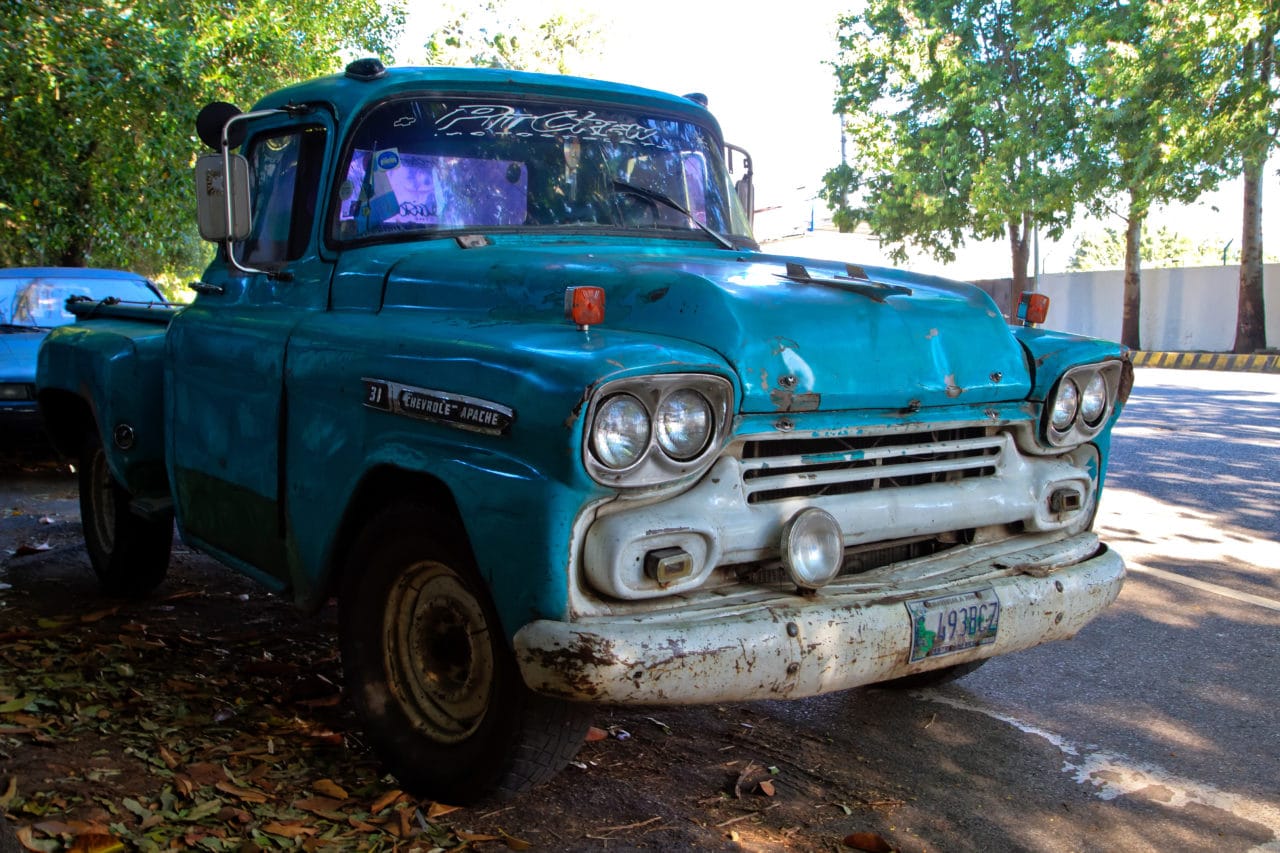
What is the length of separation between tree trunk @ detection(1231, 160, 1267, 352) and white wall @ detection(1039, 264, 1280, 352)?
1.43m

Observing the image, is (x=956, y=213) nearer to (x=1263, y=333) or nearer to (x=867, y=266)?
(x=1263, y=333)

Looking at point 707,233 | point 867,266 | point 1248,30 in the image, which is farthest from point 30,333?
point 1248,30

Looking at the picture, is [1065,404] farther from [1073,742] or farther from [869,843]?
[869,843]

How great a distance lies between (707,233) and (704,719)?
164 cm

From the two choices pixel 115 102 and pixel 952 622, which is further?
pixel 115 102

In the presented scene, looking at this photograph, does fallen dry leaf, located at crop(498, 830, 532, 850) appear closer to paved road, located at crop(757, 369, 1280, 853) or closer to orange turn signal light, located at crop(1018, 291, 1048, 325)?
paved road, located at crop(757, 369, 1280, 853)

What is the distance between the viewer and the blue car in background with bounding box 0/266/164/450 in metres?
8.30

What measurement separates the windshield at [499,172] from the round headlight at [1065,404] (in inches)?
53.0

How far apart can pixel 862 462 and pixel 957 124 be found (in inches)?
1023

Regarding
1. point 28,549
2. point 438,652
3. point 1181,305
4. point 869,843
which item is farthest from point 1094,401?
point 1181,305

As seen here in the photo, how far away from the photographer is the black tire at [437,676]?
2912mm

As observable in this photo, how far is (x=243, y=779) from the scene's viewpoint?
3.32 metres

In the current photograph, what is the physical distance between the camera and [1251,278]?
22.4m

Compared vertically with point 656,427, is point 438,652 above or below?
below
